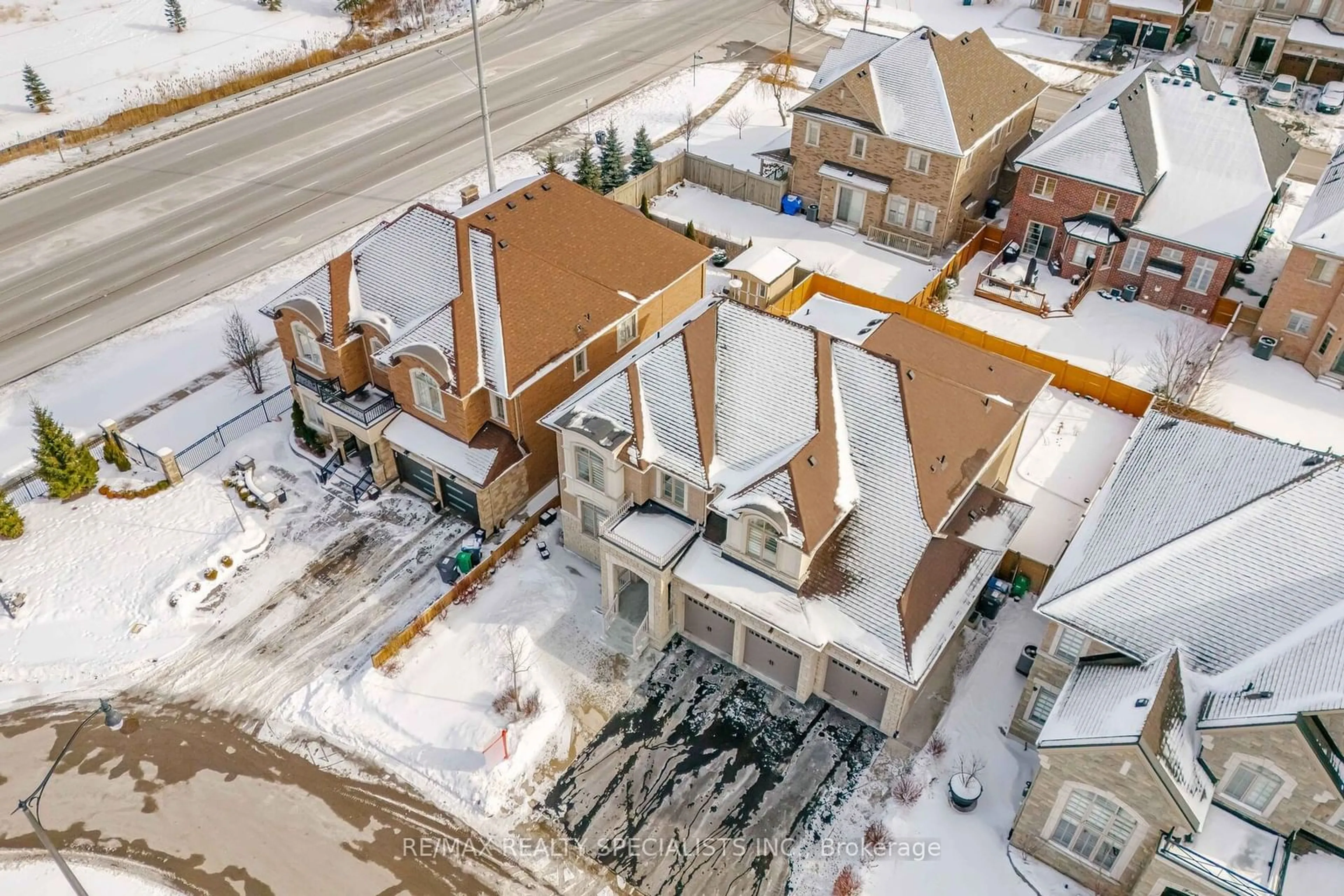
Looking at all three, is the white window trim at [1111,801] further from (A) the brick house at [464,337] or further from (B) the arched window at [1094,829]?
(A) the brick house at [464,337]

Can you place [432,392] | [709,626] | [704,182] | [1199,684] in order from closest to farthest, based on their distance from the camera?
1. [1199,684]
2. [709,626]
3. [432,392]
4. [704,182]

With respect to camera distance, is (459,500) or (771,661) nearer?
(771,661)

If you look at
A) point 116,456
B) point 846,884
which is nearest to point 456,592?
point 846,884

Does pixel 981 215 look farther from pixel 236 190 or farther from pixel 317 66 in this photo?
pixel 317 66

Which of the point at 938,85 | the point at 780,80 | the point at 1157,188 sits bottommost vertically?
the point at 780,80

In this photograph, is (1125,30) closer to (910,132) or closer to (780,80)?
(780,80)

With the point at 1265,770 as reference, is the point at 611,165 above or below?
below

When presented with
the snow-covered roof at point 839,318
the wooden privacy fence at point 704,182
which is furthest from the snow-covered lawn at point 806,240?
the snow-covered roof at point 839,318

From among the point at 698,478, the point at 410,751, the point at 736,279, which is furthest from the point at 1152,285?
the point at 410,751
